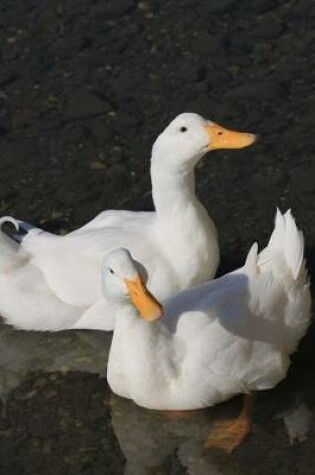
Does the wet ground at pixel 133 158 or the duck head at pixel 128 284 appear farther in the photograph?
the wet ground at pixel 133 158

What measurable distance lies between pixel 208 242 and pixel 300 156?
61.8 inches

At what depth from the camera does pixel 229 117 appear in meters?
8.70

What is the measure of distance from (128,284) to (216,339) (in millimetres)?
572

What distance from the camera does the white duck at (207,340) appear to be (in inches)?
245

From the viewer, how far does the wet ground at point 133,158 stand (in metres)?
6.34

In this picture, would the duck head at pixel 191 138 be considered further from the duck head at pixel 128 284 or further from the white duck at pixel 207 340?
the duck head at pixel 128 284

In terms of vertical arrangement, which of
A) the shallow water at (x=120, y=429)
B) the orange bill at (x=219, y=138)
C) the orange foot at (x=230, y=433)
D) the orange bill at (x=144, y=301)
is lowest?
the shallow water at (x=120, y=429)

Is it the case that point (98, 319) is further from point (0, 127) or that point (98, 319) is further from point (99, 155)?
point (0, 127)

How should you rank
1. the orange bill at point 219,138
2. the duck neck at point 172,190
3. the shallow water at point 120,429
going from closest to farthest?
the shallow water at point 120,429 < the orange bill at point 219,138 < the duck neck at point 172,190

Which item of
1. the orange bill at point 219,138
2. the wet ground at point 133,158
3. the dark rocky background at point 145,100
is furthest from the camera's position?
the dark rocky background at point 145,100

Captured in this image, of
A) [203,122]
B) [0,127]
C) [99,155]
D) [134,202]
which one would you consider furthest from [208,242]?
[0,127]

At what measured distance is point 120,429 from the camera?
21.2ft

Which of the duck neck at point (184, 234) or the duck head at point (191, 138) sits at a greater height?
the duck head at point (191, 138)

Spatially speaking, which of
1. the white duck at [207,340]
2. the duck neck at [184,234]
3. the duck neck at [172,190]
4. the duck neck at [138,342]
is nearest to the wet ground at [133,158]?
the white duck at [207,340]
